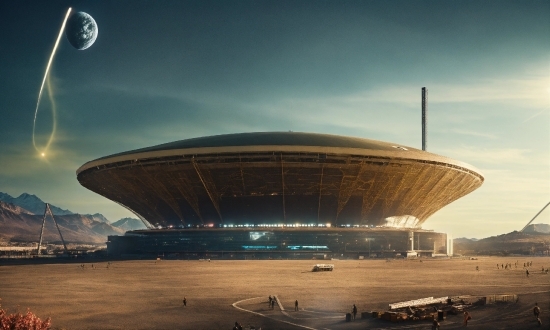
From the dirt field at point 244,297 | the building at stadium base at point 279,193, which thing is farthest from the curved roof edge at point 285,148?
the dirt field at point 244,297

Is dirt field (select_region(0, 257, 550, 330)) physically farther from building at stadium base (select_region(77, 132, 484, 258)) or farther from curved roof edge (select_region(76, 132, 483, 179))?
building at stadium base (select_region(77, 132, 484, 258))

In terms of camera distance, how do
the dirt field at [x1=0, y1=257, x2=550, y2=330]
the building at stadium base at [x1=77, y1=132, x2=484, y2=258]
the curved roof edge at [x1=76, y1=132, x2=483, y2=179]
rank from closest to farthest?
the dirt field at [x1=0, y1=257, x2=550, y2=330] → the curved roof edge at [x1=76, y1=132, x2=483, y2=179] → the building at stadium base at [x1=77, y1=132, x2=484, y2=258]

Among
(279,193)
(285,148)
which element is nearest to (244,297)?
(285,148)

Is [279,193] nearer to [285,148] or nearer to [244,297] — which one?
[285,148]

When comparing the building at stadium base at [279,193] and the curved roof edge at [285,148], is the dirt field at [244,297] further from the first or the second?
the building at stadium base at [279,193]

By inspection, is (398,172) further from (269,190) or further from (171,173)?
(171,173)

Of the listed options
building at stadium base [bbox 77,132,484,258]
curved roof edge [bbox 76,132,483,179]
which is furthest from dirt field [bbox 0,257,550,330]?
building at stadium base [bbox 77,132,484,258]

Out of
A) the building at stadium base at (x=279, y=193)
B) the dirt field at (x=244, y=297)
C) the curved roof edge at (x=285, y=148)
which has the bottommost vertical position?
the dirt field at (x=244, y=297)
